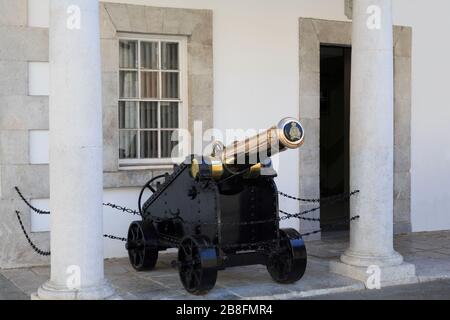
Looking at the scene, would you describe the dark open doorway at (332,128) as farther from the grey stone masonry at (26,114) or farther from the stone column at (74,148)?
the stone column at (74,148)

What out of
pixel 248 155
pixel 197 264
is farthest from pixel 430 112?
pixel 197 264

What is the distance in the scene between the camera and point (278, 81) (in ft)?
31.4

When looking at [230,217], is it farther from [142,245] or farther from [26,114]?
[26,114]

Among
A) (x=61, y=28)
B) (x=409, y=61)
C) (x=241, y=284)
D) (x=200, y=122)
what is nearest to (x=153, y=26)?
(x=200, y=122)

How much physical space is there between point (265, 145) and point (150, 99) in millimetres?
3091

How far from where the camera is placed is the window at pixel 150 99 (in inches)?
347

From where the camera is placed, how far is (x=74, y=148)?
575 centimetres

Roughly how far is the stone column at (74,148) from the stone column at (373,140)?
2973mm

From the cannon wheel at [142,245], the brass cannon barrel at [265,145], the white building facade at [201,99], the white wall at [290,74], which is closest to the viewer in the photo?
the white building facade at [201,99]

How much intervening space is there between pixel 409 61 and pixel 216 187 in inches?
209

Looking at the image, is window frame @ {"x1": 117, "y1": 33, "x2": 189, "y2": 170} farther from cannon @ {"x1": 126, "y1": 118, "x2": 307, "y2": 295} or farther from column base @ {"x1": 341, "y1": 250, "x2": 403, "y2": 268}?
column base @ {"x1": 341, "y1": 250, "x2": 403, "y2": 268}

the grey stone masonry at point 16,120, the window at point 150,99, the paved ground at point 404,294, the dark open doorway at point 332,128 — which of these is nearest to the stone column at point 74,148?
the grey stone masonry at point 16,120

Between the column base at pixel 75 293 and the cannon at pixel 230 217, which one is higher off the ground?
the cannon at pixel 230 217

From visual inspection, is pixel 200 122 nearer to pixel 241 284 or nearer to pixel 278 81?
pixel 278 81
